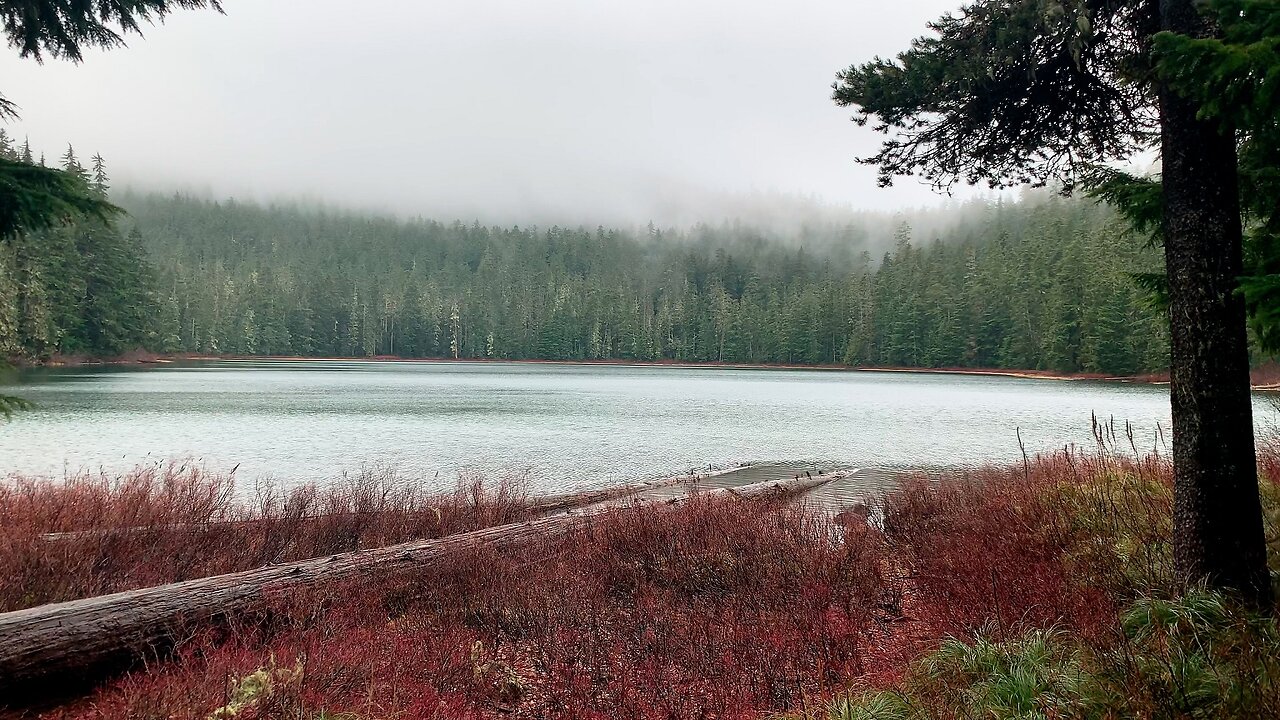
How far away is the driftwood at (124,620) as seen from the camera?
16.4 feet

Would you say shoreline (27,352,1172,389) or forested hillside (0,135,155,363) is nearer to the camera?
forested hillside (0,135,155,363)

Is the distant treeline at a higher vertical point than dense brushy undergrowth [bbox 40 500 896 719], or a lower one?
higher

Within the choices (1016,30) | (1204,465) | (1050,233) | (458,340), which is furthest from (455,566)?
(458,340)

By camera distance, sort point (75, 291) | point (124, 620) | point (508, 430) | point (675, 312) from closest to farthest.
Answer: point (124, 620), point (508, 430), point (75, 291), point (675, 312)

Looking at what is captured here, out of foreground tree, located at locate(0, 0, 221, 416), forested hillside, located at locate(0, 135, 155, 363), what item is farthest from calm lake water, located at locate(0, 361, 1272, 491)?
forested hillside, located at locate(0, 135, 155, 363)

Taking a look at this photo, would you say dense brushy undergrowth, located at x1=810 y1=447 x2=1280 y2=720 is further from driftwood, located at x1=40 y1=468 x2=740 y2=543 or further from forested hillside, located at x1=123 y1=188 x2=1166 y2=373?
forested hillside, located at x1=123 y1=188 x2=1166 y2=373

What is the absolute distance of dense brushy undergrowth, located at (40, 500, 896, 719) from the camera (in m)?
4.79

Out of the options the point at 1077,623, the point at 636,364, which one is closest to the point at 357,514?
the point at 1077,623

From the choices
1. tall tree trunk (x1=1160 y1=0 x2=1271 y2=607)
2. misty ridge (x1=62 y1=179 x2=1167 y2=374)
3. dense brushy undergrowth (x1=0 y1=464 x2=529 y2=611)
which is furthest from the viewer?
misty ridge (x1=62 y1=179 x2=1167 y2=374)

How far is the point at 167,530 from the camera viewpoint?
28.4 ft

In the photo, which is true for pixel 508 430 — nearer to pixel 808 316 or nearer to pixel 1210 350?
pixel 1210 350

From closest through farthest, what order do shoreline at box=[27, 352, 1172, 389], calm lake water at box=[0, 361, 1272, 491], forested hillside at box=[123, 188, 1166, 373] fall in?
calm lake water at box=[0, 361, 1272, 491]
shoreline at box=[27, 352, 1172, 389]
forested hillside at box=[123, 188, 1166, 373]

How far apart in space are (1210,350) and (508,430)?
2530 cm

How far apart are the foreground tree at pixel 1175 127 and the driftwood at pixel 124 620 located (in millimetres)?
8028
